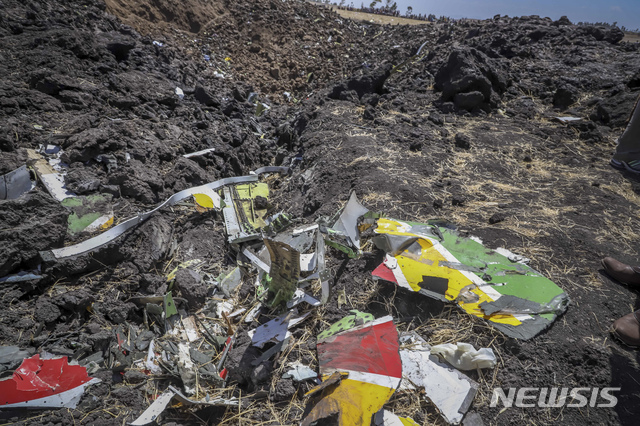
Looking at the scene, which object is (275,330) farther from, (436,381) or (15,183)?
(15,183)

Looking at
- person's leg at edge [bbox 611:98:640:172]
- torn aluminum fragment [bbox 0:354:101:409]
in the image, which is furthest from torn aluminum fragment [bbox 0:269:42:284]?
person's leg at edge [bbox 611:98:640:172]

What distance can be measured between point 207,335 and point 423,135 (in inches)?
166

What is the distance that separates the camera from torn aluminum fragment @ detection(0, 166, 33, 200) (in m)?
2.93

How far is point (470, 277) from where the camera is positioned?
256 centimetres

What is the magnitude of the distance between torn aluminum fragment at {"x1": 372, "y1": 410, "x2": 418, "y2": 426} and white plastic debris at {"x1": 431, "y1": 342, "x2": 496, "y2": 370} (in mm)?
455

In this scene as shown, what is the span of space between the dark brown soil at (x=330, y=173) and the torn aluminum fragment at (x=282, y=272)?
329mm

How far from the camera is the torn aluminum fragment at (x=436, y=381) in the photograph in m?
1.93

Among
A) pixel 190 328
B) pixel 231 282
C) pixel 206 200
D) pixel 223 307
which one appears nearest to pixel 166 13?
pixel 206 200

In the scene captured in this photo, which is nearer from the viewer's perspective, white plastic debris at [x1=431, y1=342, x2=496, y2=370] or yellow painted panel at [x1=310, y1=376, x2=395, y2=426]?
yellow painted panel at [x1=310, y1=376, x2=395, y2=426]

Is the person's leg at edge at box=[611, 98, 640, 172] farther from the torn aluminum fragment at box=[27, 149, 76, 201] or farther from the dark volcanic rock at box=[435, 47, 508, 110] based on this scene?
the torn aluminum fragment at box=[27, 149, 76, 201]

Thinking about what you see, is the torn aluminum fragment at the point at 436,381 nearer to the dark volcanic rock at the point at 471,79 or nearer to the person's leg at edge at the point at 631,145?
the person's leg at edge at the point at 631,145

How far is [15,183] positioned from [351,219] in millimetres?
3122

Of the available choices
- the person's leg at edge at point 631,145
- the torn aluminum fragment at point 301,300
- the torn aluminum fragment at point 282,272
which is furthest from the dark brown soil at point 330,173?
the torn aluminum fragment at point 282,272

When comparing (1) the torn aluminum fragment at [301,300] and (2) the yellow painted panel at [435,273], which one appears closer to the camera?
(2) the yellow painted panel at [435,273]
